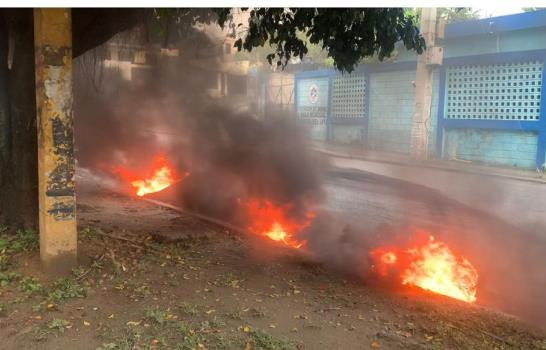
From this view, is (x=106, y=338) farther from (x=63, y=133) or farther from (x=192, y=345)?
(x=63, y=133)

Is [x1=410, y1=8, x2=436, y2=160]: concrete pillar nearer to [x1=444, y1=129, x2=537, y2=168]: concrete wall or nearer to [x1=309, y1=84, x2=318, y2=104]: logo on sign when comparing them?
[x1=444, y1=129, x2=537, y2=168]: concrete wall

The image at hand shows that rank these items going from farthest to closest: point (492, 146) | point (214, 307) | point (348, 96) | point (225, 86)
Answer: point (348, 96) < point (492, 146) < point (225, 86) < point (214, 307)

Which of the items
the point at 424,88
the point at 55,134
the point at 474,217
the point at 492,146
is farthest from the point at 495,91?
the point at 55,134

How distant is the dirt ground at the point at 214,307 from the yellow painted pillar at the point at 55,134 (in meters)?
0.37

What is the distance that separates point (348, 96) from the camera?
2238 centimetres

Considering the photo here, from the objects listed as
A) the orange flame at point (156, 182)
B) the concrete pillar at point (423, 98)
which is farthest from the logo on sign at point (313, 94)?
the orange flame at point (156, 182)

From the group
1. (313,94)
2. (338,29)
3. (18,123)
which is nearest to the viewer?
(338,29)

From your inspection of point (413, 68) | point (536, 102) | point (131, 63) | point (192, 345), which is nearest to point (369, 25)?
point (192, 345)

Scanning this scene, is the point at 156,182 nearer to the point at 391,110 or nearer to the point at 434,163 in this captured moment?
the point at 434,163

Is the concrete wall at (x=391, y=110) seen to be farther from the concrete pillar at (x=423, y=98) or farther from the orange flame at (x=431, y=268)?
the orange flame at (x=431, y=268)

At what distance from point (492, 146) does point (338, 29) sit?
42.2 feet

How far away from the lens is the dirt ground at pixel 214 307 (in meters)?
3.84

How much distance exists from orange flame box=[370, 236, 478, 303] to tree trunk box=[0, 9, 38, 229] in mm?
4192

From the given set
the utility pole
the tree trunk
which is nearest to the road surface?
the utility pole
